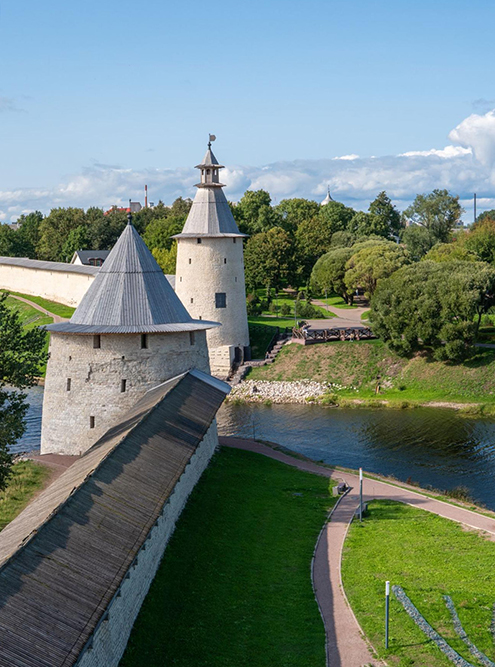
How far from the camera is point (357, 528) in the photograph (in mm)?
24438

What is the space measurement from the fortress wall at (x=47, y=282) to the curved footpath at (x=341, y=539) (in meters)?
37.8

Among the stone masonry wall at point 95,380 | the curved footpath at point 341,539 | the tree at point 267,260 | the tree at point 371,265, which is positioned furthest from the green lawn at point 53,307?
the stone masonry wall at point 95,380

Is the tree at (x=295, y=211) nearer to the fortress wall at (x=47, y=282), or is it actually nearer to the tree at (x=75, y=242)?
the tree at (x=75, y=242)

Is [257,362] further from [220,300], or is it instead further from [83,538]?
[83,538]

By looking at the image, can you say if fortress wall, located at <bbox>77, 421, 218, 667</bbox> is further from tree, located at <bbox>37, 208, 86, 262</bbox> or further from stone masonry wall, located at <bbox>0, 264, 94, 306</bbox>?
tree, located at <bbox>37, 208, 86, 262</bbox>

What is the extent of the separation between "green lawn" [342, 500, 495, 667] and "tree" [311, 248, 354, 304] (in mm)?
46367

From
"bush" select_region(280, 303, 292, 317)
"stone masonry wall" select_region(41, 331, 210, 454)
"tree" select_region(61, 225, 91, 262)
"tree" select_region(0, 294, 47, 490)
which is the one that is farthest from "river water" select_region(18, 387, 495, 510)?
"tree" select_region(61, 225, 91, 262)

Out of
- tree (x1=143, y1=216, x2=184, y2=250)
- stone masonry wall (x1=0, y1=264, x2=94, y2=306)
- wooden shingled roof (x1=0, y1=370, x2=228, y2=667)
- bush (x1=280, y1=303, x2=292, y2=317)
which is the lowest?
wooden shingled roof (x1=0, y1=370, x2=228, y2=667)

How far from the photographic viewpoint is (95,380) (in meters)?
27.1

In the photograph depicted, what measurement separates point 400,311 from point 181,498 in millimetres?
30817

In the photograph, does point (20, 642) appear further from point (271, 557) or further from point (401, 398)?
point (401, 398)

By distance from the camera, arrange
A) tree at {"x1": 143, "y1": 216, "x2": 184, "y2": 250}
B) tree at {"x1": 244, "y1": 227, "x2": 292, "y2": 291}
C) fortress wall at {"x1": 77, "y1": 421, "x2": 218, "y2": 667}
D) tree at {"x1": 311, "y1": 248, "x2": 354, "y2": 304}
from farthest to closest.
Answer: tree at {"x1": 143, "y1": 216, "x2": 184, "y2": 250}, tree at {"x1": 244, "y1": 227, "x2": 292, "y2": 291}, tree at {"x1": 311, "y1": 248, "x2": 354, "y2": 304}, fortress wall at {"x1": 77, "y1": 421, "x2": 218, "y2": 667}

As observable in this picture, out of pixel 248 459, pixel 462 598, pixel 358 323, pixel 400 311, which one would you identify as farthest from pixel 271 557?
pixel 358 323

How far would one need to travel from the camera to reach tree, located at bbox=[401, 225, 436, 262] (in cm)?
8507
